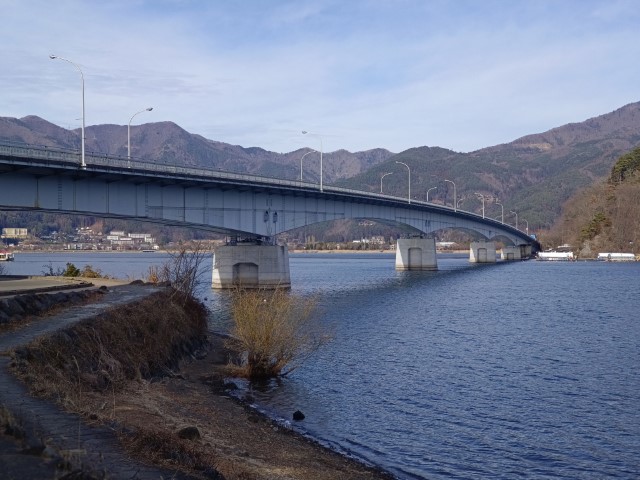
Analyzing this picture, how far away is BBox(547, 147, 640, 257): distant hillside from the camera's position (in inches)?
6216

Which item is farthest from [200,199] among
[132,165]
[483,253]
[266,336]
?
[483,253]

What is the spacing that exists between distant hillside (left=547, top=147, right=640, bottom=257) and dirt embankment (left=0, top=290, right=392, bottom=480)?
144853 millimetres

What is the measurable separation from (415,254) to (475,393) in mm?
96078

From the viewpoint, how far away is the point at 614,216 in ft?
538

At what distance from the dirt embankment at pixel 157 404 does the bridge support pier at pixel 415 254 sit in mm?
92669

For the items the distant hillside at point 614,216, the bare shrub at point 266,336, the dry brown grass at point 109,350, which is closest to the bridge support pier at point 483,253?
the distant hillside at point 614,216

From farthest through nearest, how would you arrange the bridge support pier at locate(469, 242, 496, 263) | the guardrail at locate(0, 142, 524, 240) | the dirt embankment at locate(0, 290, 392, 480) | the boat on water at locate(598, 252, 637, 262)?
the bridge support pier at locate(469, 242, 496, 263) → the boat on water at locate(598, 252, 637, 262) → the guardrail at locate(0, 142, 524, 240) → the dirt embankment at locate(0, 290, 392, 480)

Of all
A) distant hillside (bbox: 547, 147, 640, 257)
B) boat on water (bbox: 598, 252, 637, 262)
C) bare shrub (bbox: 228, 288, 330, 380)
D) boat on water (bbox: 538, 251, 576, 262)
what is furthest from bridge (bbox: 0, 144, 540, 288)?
boat on water (bbox: 538, 251, 576, 262)

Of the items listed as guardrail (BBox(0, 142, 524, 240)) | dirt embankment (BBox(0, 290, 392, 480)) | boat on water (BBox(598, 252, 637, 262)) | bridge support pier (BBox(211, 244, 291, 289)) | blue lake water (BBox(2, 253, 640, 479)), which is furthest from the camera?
boat on water (BBox(598, 252, 637, 262))

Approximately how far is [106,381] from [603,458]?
44.8 ft

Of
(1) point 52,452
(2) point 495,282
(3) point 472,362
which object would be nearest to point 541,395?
(3) point 472,362

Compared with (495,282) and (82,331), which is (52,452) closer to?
(82,331)

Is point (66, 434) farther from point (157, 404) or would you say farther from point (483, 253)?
point (483, 253)

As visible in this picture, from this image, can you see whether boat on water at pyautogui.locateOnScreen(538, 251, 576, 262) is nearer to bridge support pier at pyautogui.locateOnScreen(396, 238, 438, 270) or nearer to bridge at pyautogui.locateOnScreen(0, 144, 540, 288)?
bridge support pier at pyautogui.locateOnScreen(396, 238, 438, 270)
